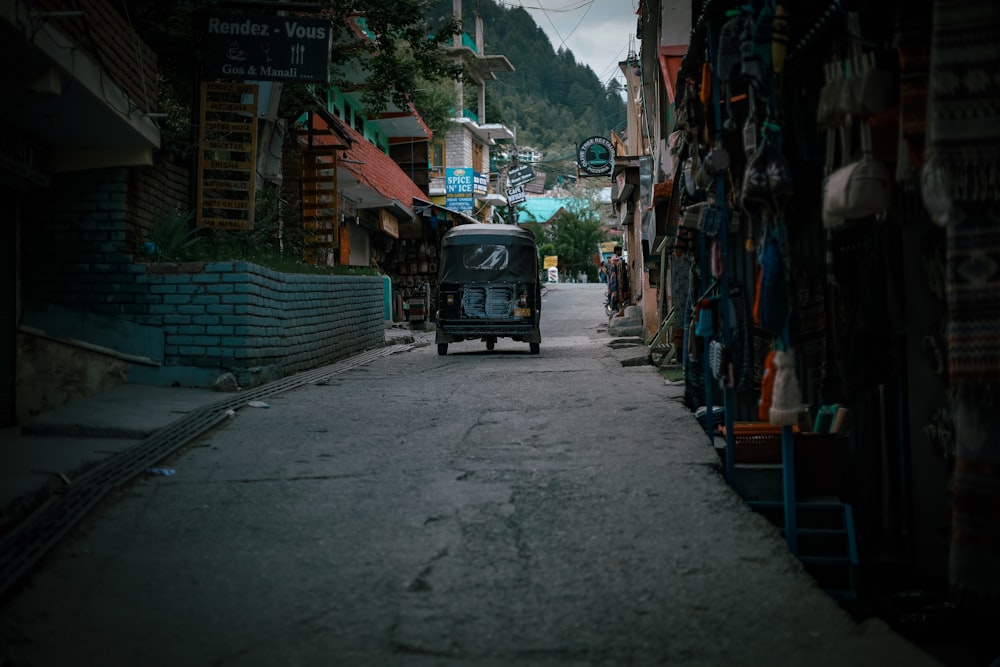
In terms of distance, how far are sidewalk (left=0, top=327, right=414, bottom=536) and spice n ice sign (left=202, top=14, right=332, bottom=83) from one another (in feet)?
12.8

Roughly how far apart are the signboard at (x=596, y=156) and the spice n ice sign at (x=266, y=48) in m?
16.0

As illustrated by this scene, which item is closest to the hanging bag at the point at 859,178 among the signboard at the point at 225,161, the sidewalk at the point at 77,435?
the sidewalk at the point at 77,435

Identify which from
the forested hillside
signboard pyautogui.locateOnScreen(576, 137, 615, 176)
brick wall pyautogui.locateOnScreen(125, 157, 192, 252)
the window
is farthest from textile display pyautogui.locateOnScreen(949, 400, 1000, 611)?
the forested hillside

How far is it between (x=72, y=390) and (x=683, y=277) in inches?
299

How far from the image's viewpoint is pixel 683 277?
40.3 ft

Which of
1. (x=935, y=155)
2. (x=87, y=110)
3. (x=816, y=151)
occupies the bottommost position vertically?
(x=935, y=155)

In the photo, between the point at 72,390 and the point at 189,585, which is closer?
the point at 189,585

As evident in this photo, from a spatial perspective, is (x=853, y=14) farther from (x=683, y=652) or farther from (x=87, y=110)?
(x=87, y=110)

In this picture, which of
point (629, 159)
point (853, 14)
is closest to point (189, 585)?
point (853, 14)

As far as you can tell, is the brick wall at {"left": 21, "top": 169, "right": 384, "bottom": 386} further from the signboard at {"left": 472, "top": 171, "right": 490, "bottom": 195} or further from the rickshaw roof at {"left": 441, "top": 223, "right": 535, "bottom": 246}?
the signboard at {"left": 472, "top": 171, "right": 490, "bottom": 195}

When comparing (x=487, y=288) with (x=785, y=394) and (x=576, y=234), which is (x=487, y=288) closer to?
(x=785, y=394)

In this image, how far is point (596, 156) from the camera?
26500mm

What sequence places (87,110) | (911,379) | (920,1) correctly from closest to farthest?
(920,1)
(911,379)
(87,110)

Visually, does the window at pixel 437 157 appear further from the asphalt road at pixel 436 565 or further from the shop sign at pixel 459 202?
the asphalt road at pixel 436 565
